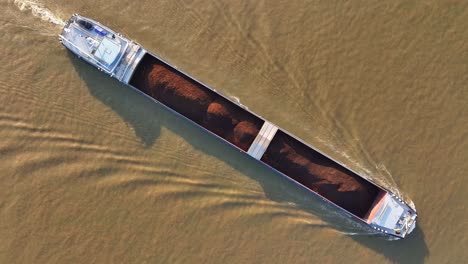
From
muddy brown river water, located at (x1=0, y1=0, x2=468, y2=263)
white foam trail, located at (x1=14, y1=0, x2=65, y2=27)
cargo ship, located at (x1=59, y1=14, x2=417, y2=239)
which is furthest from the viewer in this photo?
white foam trail, located at (x1=14, y1=0, x2=65, y2=27)

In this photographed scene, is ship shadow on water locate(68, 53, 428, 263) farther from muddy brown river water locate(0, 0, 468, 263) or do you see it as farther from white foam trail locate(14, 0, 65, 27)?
white foam trail locate(14, 0, 65, 27)

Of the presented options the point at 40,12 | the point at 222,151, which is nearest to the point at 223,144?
the point at 222,151

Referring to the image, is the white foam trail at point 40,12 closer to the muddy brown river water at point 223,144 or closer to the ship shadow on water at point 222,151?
the muddy brown river water at point 223,144

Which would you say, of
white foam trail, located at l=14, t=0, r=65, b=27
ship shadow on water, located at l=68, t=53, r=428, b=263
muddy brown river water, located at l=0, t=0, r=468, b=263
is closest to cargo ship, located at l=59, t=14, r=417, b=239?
ship shadow on water, located at l=68, t=53, r=428, b=263

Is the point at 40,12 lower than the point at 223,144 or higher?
higher

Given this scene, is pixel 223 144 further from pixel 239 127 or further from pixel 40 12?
pixel 40 12

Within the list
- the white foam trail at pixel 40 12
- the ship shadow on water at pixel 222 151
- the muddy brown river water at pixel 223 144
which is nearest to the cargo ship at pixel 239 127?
the ship shadow on water at pixel 222 151
